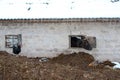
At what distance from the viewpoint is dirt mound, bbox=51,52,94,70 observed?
638 inches

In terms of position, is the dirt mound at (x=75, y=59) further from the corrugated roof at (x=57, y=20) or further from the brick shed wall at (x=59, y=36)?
the corrugated roof at (x=57, y=20)

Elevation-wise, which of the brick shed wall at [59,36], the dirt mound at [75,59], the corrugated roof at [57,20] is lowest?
the dirt mound at [75,59]

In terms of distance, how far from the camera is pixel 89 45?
58.5 ft

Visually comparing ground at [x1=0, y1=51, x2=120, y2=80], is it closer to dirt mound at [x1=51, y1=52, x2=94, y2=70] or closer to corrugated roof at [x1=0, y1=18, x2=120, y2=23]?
dirt mound at [x1=51, y1=52, x2=94, y2=70]

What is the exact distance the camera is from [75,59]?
16.6 meters

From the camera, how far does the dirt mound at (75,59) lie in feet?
53.2
